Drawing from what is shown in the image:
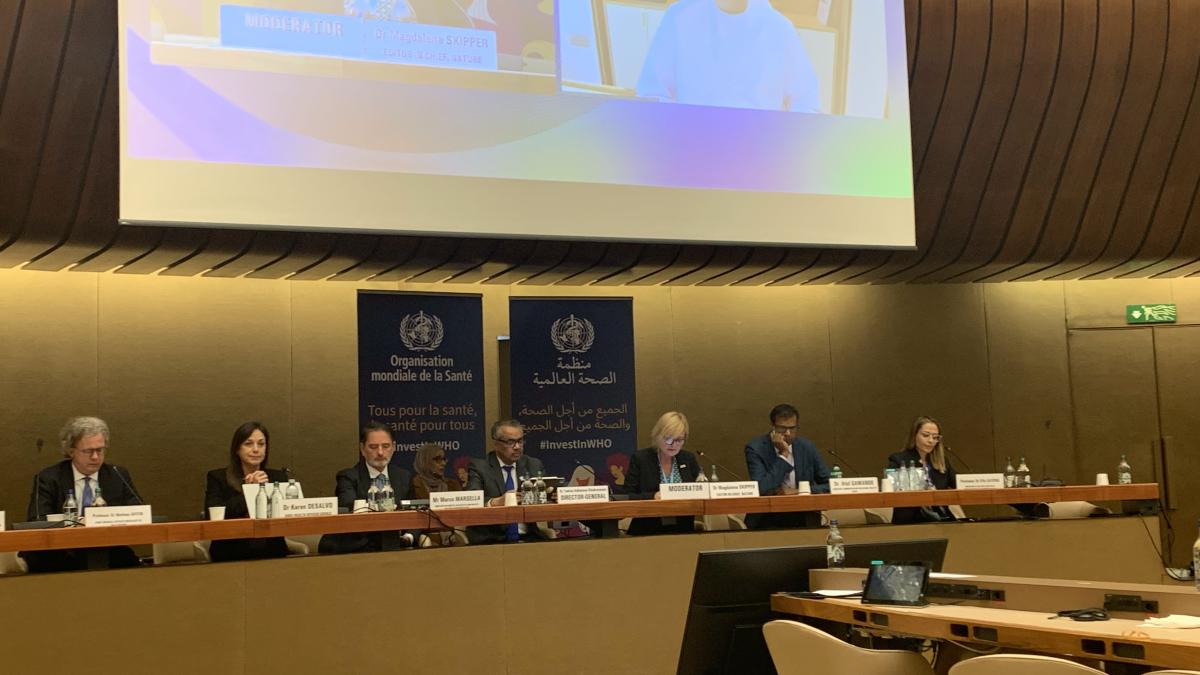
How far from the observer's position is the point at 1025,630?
269 cm

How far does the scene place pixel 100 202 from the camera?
621cm

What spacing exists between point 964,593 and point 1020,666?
2.40ft

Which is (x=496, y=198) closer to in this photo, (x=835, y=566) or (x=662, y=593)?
(x=662, y=593)

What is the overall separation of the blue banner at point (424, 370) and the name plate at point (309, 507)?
210 cm

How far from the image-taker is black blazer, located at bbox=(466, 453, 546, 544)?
5.19 metres

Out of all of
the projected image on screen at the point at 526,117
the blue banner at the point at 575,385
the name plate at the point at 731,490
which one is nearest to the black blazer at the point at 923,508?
the name plate at the point at 731,490

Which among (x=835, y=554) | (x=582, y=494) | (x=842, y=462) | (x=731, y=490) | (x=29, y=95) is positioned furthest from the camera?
(x=842, y=462)

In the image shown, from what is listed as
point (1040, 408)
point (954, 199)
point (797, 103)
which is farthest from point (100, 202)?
point (1040, 408)

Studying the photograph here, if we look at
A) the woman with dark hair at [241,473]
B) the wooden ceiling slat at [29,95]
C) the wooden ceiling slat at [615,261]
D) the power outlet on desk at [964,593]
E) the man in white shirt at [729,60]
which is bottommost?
the power outlet on desk at [964,593]

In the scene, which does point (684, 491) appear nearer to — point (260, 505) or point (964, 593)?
point (260, 505)

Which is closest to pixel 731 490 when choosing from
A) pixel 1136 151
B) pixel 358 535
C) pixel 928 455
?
pixel 358 535

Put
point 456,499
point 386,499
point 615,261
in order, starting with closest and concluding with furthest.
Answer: point 456,499 < point 386,499 < point 615,261

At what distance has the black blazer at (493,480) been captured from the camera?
5.19 metres

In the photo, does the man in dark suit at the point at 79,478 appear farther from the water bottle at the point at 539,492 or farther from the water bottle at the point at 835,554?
the water bottle at the point at 835,554
